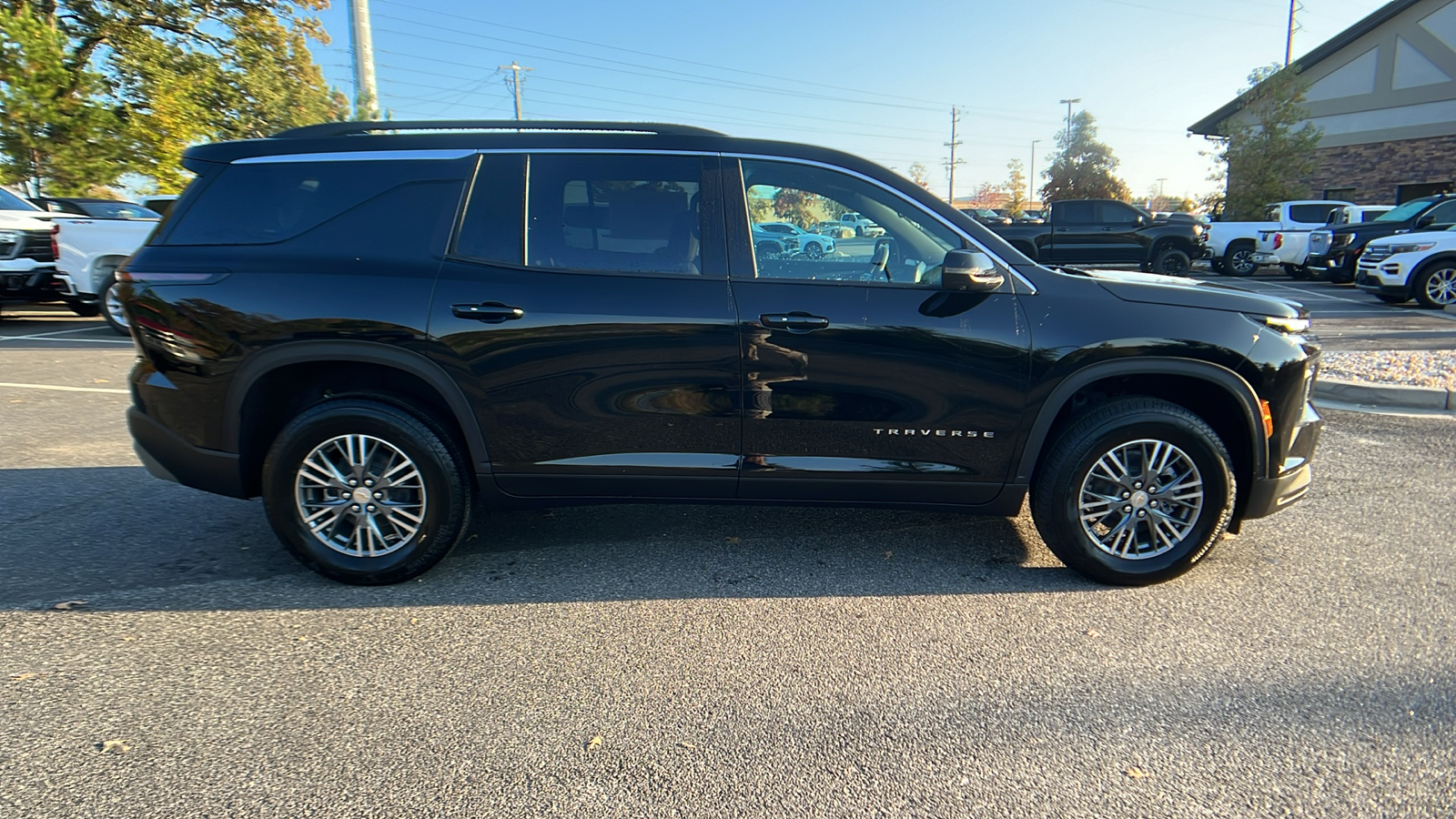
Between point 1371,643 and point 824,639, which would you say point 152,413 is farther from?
point 1371,643

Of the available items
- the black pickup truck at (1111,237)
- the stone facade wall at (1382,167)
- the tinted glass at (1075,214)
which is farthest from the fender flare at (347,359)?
the stone facade wall at (1382,167)

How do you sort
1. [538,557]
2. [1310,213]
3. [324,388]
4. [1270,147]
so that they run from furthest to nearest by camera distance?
[1270,147] → [1310,213] → [538,557] → [324,388]

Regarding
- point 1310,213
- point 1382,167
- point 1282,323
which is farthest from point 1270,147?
point 1282,323

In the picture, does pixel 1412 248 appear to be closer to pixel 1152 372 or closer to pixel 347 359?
pixel 1152 372

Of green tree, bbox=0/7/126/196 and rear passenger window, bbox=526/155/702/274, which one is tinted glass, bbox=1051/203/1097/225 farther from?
green tree, bbox=0/7/126/196

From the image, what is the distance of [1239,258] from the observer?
63.7 ft

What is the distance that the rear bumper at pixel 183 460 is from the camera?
3.61 metres

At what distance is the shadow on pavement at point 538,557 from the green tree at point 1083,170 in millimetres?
60433

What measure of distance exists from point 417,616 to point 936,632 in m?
2.09

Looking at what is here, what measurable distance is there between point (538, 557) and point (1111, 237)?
709 inches

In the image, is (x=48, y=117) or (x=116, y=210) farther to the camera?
(x=48, y=117)

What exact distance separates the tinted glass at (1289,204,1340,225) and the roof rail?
917 inches

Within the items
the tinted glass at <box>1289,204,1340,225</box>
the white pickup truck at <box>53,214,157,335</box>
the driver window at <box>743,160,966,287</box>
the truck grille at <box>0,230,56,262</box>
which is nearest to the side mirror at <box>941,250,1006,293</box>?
the driver window at <box>743,160,966,287</box>

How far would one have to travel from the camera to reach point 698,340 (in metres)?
3.46
